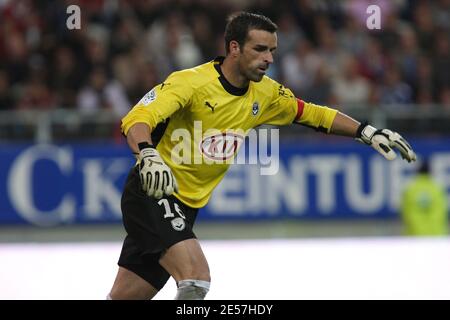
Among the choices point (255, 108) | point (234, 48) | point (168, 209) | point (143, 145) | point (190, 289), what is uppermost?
point (234, 48)

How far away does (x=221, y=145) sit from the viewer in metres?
6.57

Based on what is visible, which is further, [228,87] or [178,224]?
[228,87]

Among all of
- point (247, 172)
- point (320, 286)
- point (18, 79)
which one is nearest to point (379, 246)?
point (320, 286)

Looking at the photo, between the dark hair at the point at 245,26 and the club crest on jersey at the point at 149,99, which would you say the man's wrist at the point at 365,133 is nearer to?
the dark hair at the point at 245,26

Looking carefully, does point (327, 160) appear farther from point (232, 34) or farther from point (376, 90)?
point (232, 34)

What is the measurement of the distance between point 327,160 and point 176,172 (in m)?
8.14

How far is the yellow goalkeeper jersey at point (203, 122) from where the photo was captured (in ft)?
20.7

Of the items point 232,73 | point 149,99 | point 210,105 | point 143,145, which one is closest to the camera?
point 143,145

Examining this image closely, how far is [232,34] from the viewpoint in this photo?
21.4ft

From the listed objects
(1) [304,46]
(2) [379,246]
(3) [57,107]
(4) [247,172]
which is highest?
(1) [304,46]

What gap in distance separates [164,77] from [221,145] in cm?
790

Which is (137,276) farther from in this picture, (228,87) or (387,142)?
(387,142)

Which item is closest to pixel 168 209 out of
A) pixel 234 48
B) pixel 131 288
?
pixel 131 288

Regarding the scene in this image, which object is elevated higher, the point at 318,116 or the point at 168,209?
the point at 318,116
